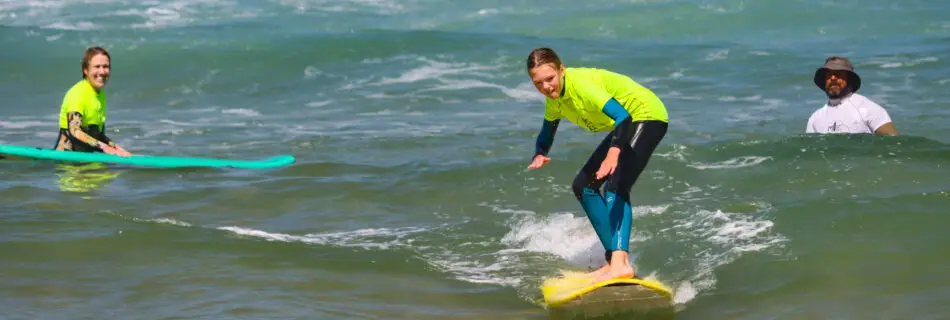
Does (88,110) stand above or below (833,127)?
above

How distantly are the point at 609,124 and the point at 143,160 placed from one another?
577 cm

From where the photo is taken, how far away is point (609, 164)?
226 inches

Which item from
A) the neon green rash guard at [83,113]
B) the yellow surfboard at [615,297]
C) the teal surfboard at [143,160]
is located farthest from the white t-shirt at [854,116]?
the neon green rash guard at [83,113]

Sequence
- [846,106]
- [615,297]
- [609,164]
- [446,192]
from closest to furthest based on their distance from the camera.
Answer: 1. [609,164]
2. [615,297]
3. [846,106]
4. [446,192]

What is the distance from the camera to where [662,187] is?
31.3ft

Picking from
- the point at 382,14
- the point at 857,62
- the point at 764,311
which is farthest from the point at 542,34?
the point at 764,311

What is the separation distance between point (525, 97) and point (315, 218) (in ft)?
24.6

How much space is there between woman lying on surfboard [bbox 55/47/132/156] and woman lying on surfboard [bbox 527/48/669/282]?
507 centimetres

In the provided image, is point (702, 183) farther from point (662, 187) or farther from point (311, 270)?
point (311, 270)

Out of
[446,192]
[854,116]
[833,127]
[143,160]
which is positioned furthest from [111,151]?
[854,116]

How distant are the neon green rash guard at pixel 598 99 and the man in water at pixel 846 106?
340 cm

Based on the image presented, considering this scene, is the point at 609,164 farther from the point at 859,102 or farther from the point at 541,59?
the point at 859,102

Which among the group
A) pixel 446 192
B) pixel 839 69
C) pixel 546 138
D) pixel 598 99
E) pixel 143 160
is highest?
pixel 839 69

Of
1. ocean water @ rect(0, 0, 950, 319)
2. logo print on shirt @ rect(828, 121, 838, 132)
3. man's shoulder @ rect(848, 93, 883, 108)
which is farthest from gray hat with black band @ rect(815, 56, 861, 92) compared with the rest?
ocean water @ rect(0, 0, 950, 319)
